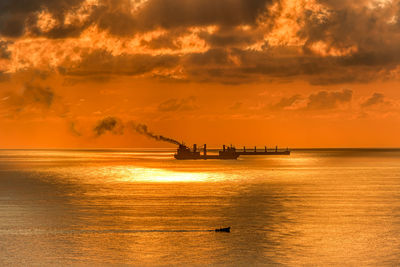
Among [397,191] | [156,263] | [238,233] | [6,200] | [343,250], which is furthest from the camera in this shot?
[397,191]

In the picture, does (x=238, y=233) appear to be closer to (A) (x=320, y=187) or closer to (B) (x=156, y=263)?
(B) (x=156, y=263)

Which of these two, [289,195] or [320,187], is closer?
[289,195]

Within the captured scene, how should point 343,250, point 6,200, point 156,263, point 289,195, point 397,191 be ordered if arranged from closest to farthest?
1. point 156,263
2. point 343,250
3. point 6,200
4. point 289,195
5. point 397,191

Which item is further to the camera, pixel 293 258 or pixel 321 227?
pixel 321 227

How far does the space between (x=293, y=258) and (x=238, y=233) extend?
8.53 meters

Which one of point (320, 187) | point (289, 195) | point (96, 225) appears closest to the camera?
point (96, 225)

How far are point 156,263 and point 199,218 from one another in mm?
16179

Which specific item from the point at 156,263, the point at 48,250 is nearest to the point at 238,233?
the point at 156,263

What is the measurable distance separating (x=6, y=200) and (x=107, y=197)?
12.0 metres

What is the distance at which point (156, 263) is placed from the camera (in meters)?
33.7

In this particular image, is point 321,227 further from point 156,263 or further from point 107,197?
point 107,197

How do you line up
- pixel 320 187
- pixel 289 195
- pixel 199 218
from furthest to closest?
pixel 320 187
pixel 289 195
pixel 199 218

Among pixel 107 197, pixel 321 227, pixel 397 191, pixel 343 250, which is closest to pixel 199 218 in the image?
pixel 321 227

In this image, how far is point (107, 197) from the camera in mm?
70250
